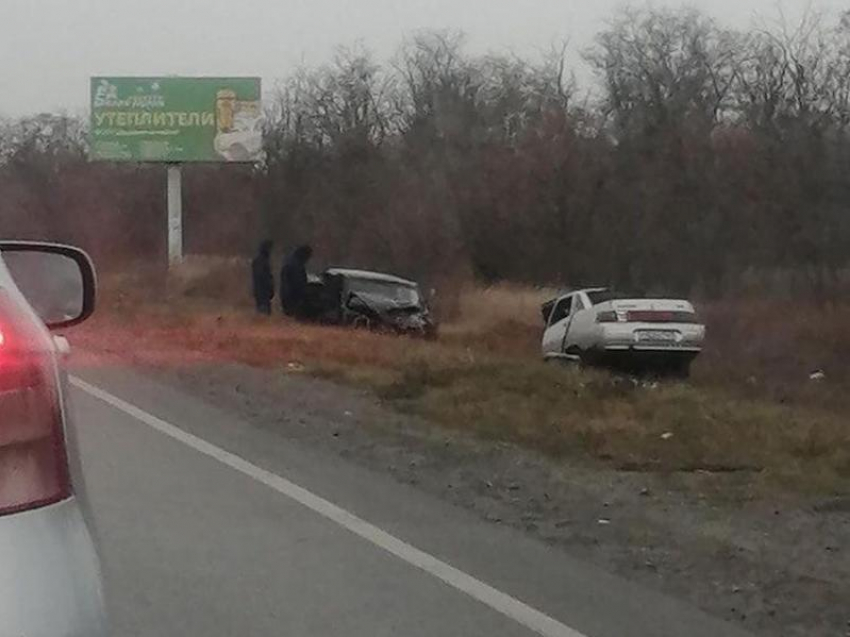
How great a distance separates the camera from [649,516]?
9.70m

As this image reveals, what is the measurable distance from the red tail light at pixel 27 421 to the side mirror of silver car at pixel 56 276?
0.82 m

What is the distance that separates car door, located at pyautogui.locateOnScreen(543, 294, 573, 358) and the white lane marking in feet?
45.9

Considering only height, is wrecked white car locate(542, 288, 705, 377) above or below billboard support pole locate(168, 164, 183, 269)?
below

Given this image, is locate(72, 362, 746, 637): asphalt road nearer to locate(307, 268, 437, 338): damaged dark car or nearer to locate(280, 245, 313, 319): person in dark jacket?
locate(307, 268, 437, 338): damaged dark car

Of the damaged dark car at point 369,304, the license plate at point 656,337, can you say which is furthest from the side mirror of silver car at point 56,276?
the damaged dark car at point 369,304

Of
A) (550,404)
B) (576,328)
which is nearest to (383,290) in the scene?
(576,328)

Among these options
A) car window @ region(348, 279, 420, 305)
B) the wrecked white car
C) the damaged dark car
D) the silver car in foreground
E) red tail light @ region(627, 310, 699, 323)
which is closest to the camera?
the silver car in foreground

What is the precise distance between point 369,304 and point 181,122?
61.0 feet

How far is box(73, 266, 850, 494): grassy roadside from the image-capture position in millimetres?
12625

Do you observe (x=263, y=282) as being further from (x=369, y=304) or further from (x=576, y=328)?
(x=576, y=328)

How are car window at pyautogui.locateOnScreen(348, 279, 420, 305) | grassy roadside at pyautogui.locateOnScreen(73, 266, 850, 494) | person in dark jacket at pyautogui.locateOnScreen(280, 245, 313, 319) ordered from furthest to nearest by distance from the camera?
car window at pyautogui.locateOnScreen(348, 279, 420, 305)
person in dark jacket at pyautogui.locateOnScreen(280, 245, 313, 319)
grassy roadside at pyautogui.locateOnScreen(73, 266, 850, 494)

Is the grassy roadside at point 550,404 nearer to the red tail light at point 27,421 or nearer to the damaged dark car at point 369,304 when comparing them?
the damaged dark car at point 369,304

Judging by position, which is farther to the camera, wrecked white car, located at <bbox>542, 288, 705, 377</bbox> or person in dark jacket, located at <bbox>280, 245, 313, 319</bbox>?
Result: person in dark jacket, located at <bbox>280, 245, 313, 319</bbox>

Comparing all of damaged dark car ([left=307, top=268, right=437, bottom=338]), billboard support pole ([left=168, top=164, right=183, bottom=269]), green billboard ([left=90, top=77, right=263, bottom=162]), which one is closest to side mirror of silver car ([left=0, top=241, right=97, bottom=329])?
damaged dark car ([left=307, top=268, right=437, bottom=338])
